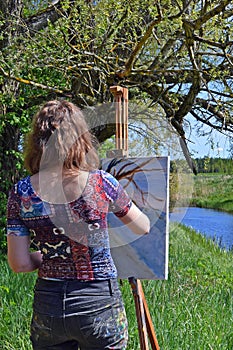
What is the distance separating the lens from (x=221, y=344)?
8.00ft

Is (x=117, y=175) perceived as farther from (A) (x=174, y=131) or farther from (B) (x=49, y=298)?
(A) (x=174, y=131)

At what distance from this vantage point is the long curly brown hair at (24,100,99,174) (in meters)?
1.44

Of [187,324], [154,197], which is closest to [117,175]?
[154,197]

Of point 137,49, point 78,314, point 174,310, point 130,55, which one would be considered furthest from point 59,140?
point 130,55

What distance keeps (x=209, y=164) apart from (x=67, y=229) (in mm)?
3340

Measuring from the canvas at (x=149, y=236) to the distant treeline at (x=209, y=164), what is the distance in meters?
2.21

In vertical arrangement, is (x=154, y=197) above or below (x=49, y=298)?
above

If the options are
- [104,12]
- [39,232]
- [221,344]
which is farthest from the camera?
[104,12]

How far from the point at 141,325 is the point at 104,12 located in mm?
2408

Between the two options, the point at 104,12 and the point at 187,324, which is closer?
the point at 187,324

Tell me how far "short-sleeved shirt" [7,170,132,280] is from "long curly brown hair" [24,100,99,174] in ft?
0.19

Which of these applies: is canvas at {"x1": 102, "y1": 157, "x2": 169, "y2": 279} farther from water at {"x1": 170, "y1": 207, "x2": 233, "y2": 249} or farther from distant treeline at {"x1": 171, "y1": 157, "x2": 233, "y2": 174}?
water at {"x1": 170, "y1": 207, "x2": 233, "y2": 249}

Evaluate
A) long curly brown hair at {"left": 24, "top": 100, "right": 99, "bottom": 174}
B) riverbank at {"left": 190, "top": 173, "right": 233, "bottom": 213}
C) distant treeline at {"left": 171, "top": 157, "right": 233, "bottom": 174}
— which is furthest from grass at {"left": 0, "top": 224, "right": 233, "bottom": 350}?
long curly brown hair at {"left": 24, "top": 100, "right": 99, "bottom": 174}

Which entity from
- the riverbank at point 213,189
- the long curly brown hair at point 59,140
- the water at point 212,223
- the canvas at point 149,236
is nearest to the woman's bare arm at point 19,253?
the long curly brown hair at point 59,140
